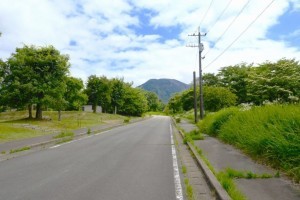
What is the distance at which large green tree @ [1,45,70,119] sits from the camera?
3447 cm

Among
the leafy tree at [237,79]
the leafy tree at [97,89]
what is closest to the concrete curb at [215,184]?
the leafy tree at [237,79]

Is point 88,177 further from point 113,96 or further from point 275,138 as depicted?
point 113,96

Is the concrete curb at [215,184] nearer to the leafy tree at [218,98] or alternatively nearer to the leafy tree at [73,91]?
the leafy tree at [218,98]

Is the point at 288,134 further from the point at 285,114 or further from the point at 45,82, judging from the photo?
the point at 45,82

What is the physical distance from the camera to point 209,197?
20.1ft

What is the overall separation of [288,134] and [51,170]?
6419 mm

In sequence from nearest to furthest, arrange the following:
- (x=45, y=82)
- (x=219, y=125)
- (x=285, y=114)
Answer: (x=285, y=114) < (x=219, y=125) < (x=45, y=82)

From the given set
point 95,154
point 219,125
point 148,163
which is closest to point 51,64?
point 219,125

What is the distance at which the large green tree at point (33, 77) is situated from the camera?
34469 millimetres

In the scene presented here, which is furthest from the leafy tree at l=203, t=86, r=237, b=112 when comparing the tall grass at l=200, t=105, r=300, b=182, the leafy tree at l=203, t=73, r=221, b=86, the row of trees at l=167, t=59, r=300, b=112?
the tall grass at l=200, t=105, r=300, b=182

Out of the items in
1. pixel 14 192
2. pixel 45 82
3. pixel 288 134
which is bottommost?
pixel 14 192

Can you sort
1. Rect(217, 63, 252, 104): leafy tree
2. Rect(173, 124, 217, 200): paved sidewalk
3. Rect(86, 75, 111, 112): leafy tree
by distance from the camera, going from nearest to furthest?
Rect(173, 124, 217, 200): paved sidewalk < Rect(217, 63, 252, 104): leafy tree < Rect(86, 75, 111, 112): leafy tree

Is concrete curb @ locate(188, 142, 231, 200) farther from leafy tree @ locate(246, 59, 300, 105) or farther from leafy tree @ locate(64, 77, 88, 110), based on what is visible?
leafy tree @ locate(64, 77, 88, 110)

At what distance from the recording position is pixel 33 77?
35.4 meters
